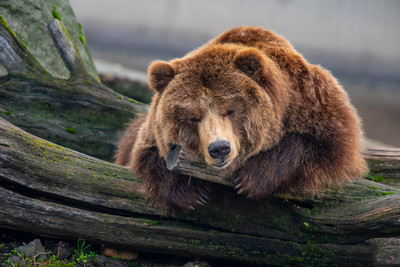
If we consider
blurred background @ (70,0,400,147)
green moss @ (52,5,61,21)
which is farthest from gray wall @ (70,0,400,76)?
green moss @ (52,5,61,21)

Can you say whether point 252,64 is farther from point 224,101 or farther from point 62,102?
point 62,102

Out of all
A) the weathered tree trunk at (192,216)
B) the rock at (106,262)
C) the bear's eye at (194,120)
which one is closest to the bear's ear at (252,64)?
the bear's eye at (194,120)

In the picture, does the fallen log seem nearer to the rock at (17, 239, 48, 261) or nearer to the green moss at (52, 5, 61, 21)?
the rock at (17, 239, 48, 261)

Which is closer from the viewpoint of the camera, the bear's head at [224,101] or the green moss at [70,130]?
the bear's head at [224,101]

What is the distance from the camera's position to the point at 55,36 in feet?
17.1

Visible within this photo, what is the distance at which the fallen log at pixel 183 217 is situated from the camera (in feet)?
12.4

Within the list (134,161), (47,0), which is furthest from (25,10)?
(134,161)

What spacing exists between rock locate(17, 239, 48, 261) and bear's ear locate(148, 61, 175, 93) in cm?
169

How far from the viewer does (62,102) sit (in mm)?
5457

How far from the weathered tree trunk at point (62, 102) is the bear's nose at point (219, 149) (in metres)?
2.56

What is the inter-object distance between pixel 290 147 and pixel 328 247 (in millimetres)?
916

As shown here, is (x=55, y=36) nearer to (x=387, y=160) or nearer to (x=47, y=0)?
(x=47, y=0)

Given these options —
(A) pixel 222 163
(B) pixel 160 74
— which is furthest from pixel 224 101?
(B) pixel 160 74

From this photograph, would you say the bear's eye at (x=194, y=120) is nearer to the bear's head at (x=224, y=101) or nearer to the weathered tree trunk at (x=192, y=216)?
the bear's head at (x=224, y=101)
